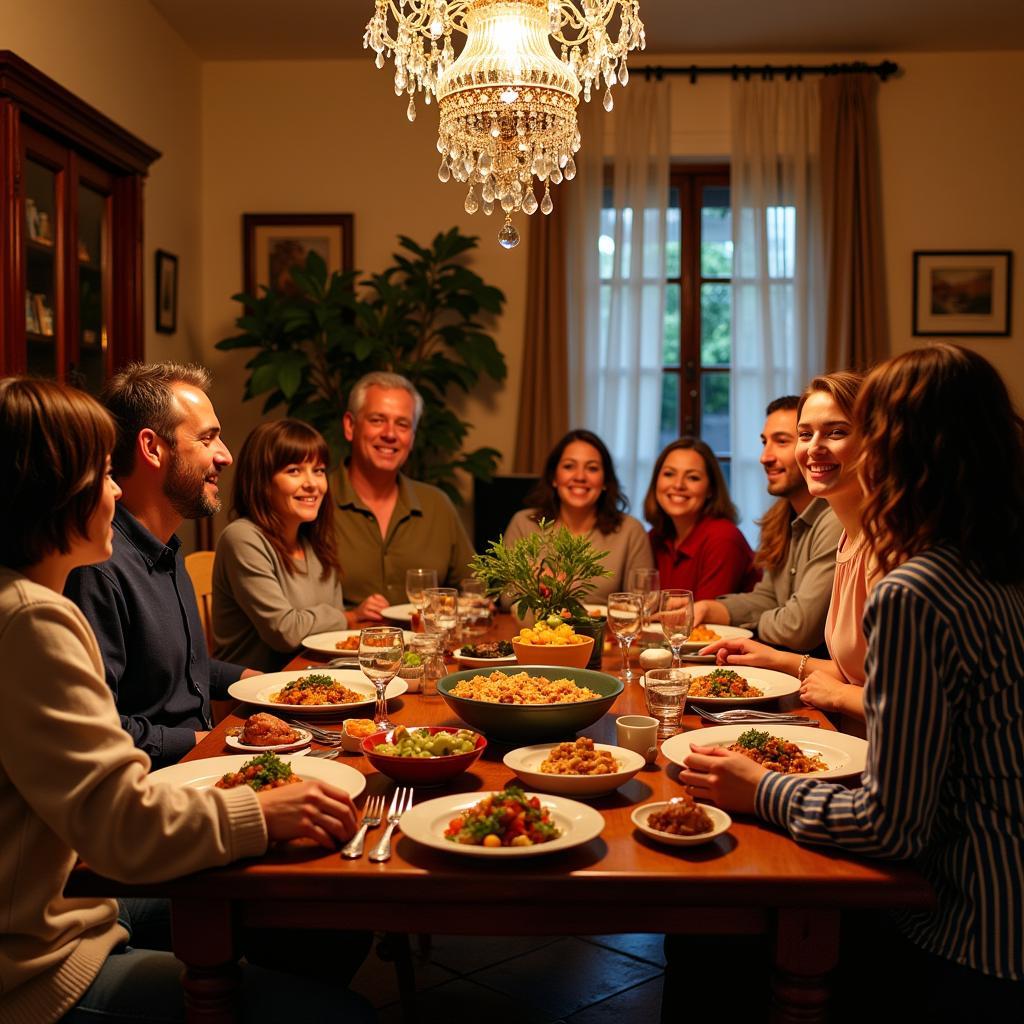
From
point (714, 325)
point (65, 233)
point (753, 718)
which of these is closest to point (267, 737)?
point (753, 718)

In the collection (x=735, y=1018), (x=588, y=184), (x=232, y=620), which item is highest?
(x=588, y=184)

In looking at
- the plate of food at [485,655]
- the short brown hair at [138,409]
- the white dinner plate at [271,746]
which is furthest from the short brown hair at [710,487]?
the white dinner plate at [271,746]

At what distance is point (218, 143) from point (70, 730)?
4.99 metres

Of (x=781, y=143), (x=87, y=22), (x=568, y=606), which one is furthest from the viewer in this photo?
(x=781, y=143)

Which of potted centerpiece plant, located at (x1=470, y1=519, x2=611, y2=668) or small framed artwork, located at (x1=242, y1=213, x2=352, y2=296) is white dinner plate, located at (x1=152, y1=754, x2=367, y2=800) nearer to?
potted centerpiece plant, located at (x1=470, y1=519, x2=611, y2=668)

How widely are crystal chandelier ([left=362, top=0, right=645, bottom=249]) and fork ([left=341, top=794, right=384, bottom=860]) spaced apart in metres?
1.69

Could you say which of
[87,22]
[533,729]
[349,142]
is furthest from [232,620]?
[349,142]

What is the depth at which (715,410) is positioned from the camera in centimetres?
571

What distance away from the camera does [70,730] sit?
120 cm

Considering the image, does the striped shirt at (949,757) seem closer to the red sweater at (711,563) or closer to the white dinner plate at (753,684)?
the white dinner plate at (753,684)

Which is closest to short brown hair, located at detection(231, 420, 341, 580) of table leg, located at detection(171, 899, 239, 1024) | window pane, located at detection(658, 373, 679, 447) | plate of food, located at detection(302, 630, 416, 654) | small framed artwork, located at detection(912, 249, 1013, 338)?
plate of food, located at detection(302, 630, 416, 654)

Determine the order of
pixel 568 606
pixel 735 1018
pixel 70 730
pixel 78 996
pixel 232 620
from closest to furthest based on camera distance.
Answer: pixel 70 730 < pixel 78 996 < pixel 735 1018 < pixel 568 606 < pixel 232 620

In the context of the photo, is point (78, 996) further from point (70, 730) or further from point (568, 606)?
point (568, 606)

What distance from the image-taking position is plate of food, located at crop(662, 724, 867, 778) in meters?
1.58
